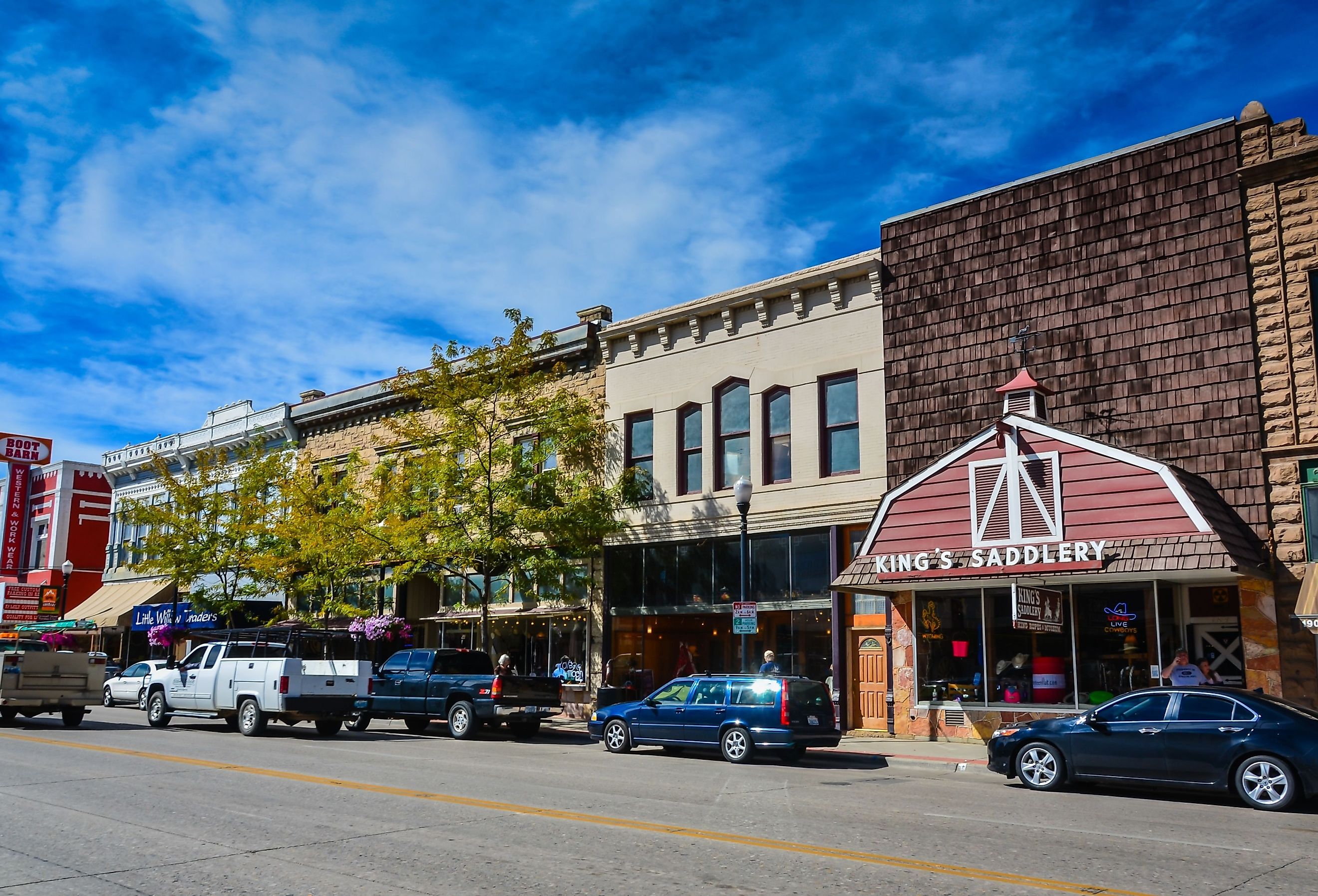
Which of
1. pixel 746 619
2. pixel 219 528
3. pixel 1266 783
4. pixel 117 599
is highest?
pixel 219 528

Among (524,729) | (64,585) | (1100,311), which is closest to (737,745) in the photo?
(524,729)

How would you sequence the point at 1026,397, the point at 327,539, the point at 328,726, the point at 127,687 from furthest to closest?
the point at 127,687, the point at 327,539, the point at 328,726, the point at 1026,397

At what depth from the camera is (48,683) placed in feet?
71.0

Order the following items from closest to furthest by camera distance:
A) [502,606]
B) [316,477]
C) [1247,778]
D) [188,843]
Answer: [188,843]
[1247,778]
[502,606]
[316,477]

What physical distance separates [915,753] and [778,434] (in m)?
8.45

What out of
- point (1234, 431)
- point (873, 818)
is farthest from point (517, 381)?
point (873, 818)

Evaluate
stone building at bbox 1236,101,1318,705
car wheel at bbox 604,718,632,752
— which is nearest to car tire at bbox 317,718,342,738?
car wheel at bbox 604,718,632,752

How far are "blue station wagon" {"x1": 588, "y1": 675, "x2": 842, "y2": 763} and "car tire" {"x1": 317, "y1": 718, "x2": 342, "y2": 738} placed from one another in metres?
5.67

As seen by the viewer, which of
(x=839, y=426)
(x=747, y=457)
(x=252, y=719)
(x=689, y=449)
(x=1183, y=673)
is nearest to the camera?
(x=1183, y=673)

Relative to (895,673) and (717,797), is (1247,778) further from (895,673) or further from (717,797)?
(895,673)

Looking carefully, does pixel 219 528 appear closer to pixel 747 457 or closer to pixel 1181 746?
pixel 747 457

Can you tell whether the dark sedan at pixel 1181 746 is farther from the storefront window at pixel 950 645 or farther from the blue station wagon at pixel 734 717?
the storefront window at pixel 950 645

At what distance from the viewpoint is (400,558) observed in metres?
27.2

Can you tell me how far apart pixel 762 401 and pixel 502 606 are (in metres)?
9.27
